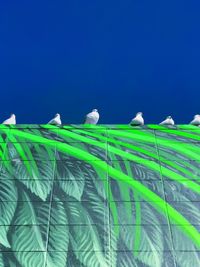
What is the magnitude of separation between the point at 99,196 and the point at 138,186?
0.86 meters

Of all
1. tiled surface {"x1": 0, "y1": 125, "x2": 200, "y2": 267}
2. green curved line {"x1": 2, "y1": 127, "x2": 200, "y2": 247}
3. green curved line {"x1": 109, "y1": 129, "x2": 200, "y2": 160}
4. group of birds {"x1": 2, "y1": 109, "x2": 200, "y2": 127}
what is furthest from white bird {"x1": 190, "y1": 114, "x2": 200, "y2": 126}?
green curved line {"x1": 2, "y1": 127, "x2": 200, "y2": 247}

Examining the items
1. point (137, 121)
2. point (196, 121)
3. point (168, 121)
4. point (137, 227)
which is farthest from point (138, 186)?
point (196, 121)

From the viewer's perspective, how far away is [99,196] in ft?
30.5

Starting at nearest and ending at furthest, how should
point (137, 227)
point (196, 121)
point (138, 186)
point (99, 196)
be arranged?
point (137, 227)
point (99, 196)
point (138, 186)
point (196, 121)

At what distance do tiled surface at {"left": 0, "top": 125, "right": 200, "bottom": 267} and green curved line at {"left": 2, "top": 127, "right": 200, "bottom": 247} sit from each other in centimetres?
2

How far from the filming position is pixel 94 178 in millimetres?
9758

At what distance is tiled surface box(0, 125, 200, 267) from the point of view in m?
8.09

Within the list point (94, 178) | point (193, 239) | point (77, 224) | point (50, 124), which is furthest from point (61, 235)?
point (50, 124)

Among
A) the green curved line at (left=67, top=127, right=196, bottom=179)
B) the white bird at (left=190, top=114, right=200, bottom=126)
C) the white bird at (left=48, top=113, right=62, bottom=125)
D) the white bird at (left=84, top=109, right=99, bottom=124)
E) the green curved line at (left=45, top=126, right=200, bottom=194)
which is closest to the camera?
the green curved line at (left=45, top=126, right=200, bottom=194)

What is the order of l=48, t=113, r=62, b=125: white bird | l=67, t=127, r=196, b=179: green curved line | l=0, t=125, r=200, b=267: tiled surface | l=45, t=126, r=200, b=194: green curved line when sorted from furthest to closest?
l=48, t=113, r=62, b=125: white bird → l=67, t=127, r=196, b=179: green curved line → l=45, t=126, r=200, b=194: green curved line → l=0, t=125, r=200, b=267: tiled surface

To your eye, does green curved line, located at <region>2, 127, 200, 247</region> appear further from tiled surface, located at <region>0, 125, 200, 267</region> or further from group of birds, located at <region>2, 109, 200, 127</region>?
group of birds, located at <region>2, 109, 200, 127</region>

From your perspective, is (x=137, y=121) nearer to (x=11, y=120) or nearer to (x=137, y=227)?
(x=11, y=120)

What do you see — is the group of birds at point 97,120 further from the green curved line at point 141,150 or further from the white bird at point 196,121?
the green curved line at point 141,150

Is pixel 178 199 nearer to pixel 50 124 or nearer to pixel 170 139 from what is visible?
pixel 170 139
